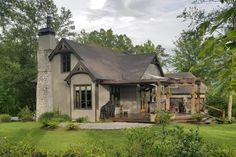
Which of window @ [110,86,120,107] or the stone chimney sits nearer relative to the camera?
window @ [110,86,120,107]

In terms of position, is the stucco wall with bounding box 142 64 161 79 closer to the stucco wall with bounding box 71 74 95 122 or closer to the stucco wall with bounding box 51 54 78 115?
the stucco wall with bounding box 71 74 95 122

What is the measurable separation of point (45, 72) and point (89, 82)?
5.21 m

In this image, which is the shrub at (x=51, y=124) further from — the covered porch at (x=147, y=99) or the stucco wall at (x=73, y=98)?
the covered porch at (x=147, y=99)

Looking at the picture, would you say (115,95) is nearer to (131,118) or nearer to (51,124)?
(131,118)

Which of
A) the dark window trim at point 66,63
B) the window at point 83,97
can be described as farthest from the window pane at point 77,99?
the dark window trim at point 66,63

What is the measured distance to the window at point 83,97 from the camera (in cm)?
2633

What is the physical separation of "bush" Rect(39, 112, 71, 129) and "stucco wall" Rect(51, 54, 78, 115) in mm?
1050

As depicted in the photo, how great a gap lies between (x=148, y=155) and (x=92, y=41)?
5567 cm

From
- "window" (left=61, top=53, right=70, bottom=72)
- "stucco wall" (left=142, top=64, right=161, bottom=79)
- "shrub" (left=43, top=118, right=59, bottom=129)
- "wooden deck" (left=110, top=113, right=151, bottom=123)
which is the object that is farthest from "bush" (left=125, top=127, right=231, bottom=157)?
"stucco wall" (left=142, top=64, right=161, bottom=79)

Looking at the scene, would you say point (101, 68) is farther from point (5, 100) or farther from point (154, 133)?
point (154, 133)

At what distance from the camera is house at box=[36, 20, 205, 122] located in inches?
1032

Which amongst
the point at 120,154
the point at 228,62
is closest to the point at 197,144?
the point at 120,154

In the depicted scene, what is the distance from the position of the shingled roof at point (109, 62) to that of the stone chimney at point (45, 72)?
28.0 inches

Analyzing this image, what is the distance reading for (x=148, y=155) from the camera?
26.8 ft
